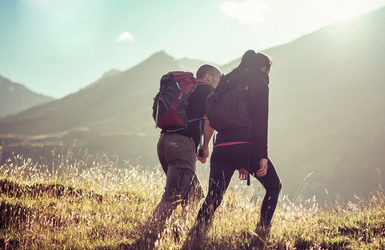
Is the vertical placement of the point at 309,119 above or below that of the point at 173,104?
above

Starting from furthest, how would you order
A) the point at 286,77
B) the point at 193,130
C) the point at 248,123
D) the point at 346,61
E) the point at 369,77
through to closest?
the point at 286,77, the point at 346,61, the point at 369,77, the point at 193,130, the point at 248,123

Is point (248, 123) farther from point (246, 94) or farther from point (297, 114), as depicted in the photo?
point (297, 114)

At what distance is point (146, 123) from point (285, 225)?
9651cm

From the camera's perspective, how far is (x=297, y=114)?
80375 mm

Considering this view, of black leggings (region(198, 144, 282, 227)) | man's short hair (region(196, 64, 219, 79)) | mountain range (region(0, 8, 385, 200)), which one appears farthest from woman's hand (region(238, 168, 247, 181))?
mountain range (region(0, 8, 385, 200))

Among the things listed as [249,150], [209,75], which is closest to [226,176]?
[249,150]

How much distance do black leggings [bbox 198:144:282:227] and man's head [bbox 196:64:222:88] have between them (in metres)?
0.81

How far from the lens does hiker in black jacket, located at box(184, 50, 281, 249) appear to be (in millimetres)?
3320

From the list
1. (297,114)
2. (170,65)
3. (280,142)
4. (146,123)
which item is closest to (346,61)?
(297,114)

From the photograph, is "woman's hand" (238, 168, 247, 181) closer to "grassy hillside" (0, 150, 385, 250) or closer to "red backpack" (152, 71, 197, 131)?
"grassy hillside" (0, 150, 385, 250)

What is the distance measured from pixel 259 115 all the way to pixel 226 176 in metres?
0.67

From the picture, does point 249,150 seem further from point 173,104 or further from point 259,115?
point 173,104

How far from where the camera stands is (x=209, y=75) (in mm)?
3891

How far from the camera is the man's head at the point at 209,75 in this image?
3873 mm
